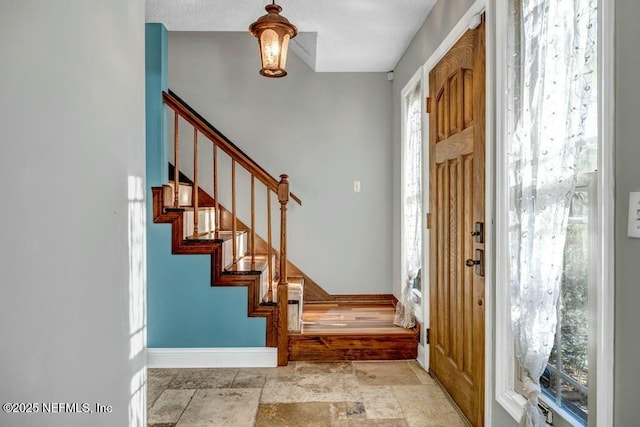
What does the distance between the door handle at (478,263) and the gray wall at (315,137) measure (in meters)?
2.35

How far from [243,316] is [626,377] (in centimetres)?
248

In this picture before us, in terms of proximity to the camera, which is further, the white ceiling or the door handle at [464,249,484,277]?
the white ceiling

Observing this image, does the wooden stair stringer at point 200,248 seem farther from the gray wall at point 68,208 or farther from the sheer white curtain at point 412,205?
the gray wall at point 68,208

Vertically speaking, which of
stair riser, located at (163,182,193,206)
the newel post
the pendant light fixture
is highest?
the pendant light fixture

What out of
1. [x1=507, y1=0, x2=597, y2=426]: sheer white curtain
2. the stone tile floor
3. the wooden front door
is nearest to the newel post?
the stone tile floor

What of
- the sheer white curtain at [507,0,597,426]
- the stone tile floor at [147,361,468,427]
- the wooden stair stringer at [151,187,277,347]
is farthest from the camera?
the wooden stair stringer at [151,187,277,347]

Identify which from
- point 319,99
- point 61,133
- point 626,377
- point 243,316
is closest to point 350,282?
point 243,316

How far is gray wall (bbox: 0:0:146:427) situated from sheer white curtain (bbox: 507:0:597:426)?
1322 mm

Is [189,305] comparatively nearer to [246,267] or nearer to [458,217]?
[246,267]

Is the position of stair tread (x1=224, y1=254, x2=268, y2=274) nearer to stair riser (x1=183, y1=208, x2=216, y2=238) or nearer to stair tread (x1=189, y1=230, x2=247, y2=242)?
stair tread (x1=189, y1=230, x2=247, y2=242)

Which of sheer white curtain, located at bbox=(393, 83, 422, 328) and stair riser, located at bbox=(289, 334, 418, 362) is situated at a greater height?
sheer white curtain, located at bbox=(393, 83, 422, 328)

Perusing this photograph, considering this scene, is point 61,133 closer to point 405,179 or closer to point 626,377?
point 626,377

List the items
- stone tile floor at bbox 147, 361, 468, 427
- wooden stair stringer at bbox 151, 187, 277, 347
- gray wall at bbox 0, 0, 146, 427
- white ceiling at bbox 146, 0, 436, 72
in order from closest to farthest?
gray wall at bbox 0, 0, 146, 427 → stone tile floor at bbox 147, 361, 468, 427 → white ceiling at bbox 146, 0, 436, 72 → wooden stair stringer at bbox 151, 187, 277, 347

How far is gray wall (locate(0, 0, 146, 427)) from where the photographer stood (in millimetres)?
895
